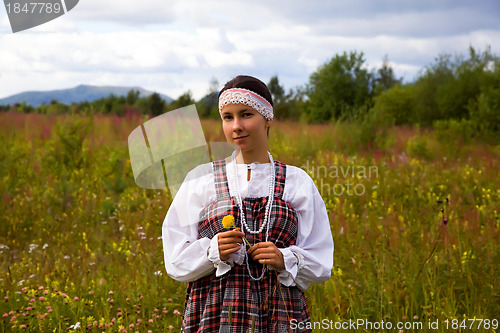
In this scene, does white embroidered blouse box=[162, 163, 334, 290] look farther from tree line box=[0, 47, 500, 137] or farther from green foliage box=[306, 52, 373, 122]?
green foliage box=[306, 52, 373, 122]

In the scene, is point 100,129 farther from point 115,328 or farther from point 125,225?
point 115,328

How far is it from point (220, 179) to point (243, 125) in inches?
10.0

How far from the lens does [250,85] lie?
193 centimetres

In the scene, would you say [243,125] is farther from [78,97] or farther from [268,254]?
[78,97]

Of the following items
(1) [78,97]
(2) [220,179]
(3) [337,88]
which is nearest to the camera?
(2) [220,179]

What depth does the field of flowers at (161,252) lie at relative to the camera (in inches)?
120

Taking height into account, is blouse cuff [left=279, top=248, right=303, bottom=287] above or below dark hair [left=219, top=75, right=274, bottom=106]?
below

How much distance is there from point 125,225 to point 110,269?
45.8 inches

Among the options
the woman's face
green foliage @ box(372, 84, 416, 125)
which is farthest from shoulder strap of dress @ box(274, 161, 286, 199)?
green foliage @ box(372, 84, 416, 125)

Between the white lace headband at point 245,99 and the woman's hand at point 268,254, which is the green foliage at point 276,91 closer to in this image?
the white lace headband at point 245,99

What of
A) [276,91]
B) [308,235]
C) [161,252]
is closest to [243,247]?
[308,235]

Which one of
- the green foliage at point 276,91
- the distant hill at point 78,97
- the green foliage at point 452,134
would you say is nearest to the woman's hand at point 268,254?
the green foliage at point 276,91

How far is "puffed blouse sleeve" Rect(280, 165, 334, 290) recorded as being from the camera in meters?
1.89

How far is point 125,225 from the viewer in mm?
5031
